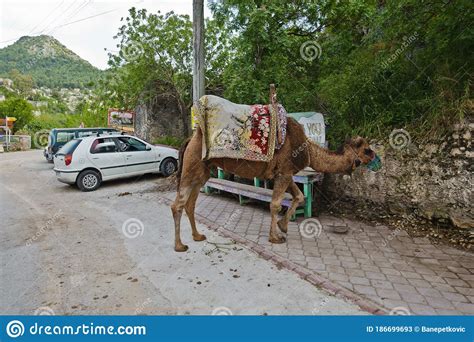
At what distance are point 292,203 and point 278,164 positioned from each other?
0.70 meters

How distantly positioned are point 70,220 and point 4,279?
2604mm

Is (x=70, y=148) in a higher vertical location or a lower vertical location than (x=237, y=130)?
lower

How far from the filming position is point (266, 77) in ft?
26.1

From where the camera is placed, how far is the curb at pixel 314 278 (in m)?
2.89

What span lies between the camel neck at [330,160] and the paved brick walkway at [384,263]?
43.4 inches

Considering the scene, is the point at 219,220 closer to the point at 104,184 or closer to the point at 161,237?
the point at 161,237

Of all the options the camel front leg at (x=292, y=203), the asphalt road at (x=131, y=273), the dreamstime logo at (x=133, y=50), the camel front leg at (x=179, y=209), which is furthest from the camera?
the dreamstime logo at (x=133, y=50)

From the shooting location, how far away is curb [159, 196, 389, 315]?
2.89m

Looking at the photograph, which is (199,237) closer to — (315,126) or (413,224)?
(315,126)

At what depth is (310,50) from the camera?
8219 mm

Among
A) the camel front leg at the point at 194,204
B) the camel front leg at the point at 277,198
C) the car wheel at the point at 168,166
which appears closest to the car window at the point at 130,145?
the car wheel at the point at 168,166

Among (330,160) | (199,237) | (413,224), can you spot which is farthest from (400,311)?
(199,237)

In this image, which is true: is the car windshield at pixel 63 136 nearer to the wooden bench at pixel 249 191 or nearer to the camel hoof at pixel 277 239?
the wooden bench at pixel 249 191

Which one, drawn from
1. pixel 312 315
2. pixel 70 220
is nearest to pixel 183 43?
pixel 70 220
